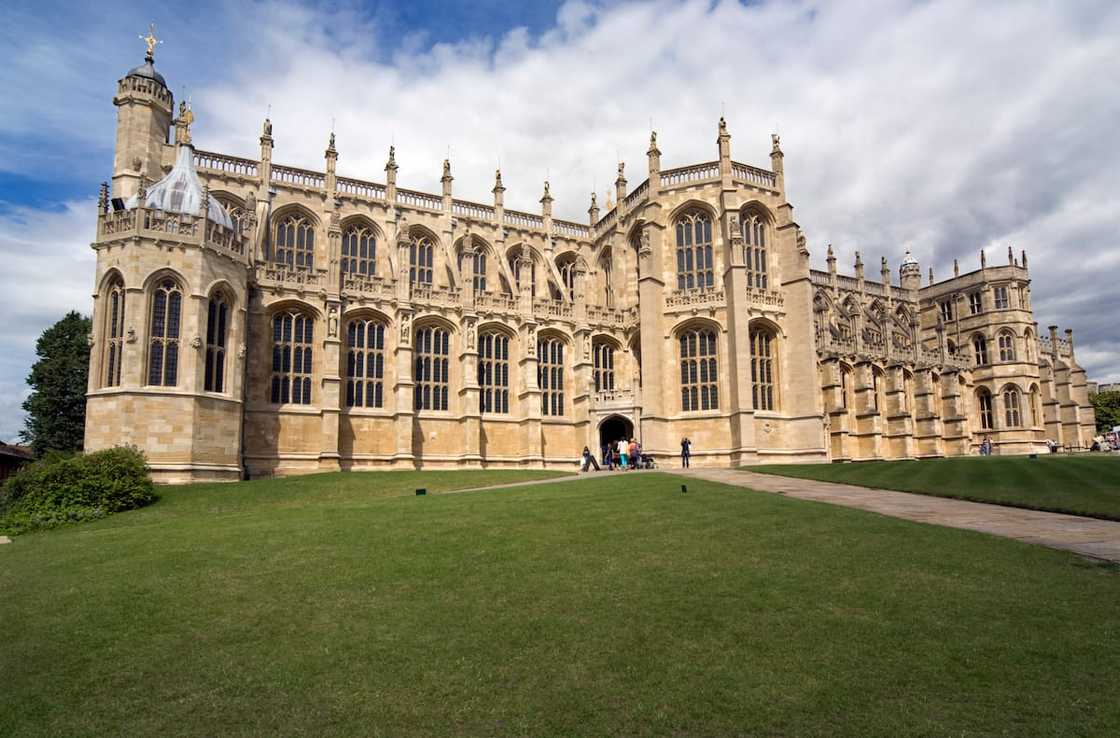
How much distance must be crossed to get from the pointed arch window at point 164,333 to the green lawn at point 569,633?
15.2 metres

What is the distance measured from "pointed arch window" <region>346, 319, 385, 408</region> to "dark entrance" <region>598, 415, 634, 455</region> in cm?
1271

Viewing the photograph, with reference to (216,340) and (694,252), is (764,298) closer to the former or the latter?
(694,252)

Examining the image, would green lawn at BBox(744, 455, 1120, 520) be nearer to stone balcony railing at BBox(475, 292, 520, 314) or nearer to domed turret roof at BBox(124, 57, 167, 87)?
stone balcony railing at BBox(475, 292, 520, 314)

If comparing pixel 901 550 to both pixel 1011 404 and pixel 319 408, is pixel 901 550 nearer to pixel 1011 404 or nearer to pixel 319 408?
pixel 319 408

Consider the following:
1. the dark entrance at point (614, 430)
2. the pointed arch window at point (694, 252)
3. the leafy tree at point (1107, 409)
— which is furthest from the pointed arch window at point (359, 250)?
the leafy tree at point (1107, 409)

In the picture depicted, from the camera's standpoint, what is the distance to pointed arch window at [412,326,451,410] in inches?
1529

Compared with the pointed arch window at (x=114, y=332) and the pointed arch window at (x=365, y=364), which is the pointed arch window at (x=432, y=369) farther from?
the pointed arch window at (x=114, y=332)

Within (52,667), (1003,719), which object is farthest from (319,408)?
(1003,719)

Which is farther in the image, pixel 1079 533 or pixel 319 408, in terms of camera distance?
pixel 319 408

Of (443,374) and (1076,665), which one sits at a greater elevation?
(443,374)

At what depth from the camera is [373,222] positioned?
42.2 meters

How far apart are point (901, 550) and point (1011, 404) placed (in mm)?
56191

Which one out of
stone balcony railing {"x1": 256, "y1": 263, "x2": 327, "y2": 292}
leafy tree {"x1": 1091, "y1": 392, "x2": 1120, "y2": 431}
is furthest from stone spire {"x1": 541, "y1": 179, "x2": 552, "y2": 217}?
leafy tree {"x1": 1091, "y1": 392, "x2": 1120, "y2": 431}

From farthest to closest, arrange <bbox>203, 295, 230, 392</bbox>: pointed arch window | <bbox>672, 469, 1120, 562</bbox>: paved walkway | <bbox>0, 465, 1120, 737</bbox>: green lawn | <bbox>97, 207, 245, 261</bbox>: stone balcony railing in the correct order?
<bbox>203, 295, 230, 392</bbox>: pointed arch window
<bbox>97, 207, 245, 261</bbox>: stone balcony railing
<bbox>672, 469, 1120, 562</bbox>: paved walkway
<bbox>0, 465, 1120, 737</bbox>: green lawn
